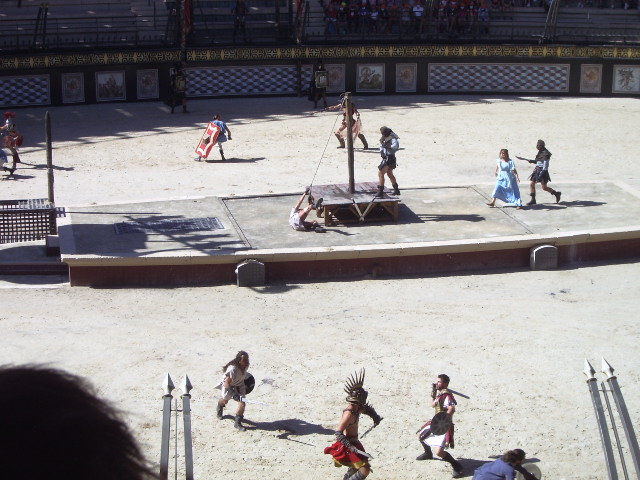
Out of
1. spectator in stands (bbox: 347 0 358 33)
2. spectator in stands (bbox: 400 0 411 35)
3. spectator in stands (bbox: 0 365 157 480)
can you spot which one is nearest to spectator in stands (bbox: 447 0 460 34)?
spectator in stands (bbox: 400 0 411 35)

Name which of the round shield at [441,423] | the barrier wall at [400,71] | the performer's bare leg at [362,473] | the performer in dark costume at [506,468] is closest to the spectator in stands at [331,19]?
the barrier wall at [400,71]

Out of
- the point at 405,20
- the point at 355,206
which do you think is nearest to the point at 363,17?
the point at 405,20

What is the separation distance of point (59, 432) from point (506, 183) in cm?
1751

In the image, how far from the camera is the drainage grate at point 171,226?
17.1 meters

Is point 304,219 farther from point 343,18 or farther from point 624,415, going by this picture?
point 343,18

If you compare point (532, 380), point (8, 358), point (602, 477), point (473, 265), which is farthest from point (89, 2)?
point (602, 477)

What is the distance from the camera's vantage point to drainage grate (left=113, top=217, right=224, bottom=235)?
17109mm

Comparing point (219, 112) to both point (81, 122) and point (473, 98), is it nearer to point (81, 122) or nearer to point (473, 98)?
point (81, 122)

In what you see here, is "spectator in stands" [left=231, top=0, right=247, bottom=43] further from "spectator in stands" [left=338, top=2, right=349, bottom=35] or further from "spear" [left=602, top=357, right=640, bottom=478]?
"spear" [left=602, top=357, right=640, bottom=478]

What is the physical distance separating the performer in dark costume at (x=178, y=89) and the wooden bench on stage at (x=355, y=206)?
12.1m

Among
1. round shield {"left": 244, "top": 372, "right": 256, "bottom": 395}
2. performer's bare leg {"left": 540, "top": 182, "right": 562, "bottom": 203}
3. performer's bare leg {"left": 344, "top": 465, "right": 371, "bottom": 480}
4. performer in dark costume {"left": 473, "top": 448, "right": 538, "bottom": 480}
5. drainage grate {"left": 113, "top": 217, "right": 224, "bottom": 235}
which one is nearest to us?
performer in dark costume {"left": 473, "top": 448, "right": 538, "bottom": 480}

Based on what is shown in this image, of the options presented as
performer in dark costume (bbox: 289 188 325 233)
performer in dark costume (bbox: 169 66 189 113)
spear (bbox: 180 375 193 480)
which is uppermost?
performer in dark costume (bbox: 169 66 189 113)

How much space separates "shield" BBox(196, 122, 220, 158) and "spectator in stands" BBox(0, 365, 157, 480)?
21.6m

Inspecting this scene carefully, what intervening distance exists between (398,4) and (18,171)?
1773cm
